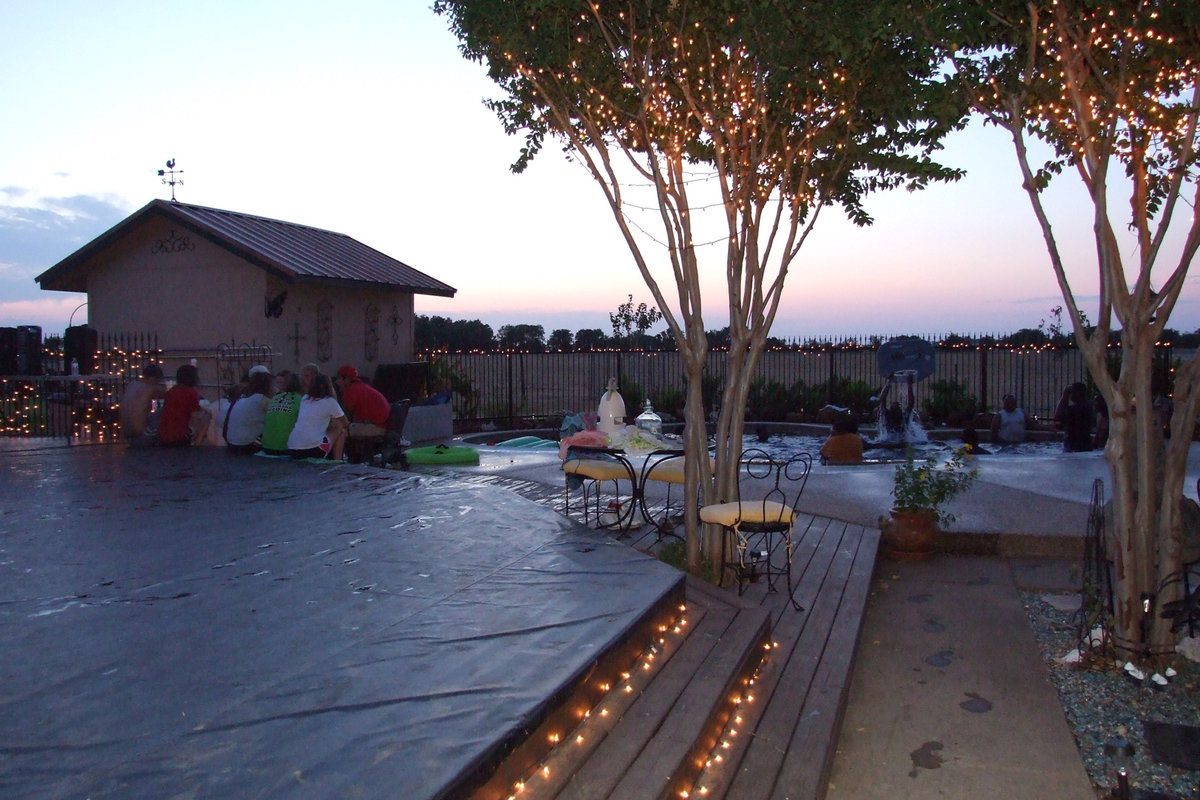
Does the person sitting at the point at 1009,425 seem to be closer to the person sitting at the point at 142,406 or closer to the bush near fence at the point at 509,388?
the bush near fence at the point at 509,388

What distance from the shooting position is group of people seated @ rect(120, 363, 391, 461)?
975cm

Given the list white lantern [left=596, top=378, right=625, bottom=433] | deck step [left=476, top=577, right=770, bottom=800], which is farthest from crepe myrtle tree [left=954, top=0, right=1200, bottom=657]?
white lantern [left=596, top=378, right=625, bottom=433]

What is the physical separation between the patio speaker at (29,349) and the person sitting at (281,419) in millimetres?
5226

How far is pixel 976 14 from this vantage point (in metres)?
5.20

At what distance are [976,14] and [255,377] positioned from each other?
8247 mm

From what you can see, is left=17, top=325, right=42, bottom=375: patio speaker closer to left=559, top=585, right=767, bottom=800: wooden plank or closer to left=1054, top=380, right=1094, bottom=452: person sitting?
left=559, top=585, right=767, bottom=800: wooden plank

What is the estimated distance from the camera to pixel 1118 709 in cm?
477

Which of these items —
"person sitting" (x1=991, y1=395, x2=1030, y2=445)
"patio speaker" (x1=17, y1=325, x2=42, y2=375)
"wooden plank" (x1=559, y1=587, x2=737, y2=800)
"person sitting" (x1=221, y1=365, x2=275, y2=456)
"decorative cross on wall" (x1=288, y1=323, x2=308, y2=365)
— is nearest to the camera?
"wooden plank" (x1=559, y1=587, x2=737, y2=800)

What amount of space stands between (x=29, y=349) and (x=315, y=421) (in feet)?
20.0

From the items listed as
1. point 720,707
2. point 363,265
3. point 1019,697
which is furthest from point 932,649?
point 363,265

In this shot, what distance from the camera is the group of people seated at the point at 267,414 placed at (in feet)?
32.0

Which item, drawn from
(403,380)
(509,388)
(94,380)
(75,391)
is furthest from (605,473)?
(509,388)

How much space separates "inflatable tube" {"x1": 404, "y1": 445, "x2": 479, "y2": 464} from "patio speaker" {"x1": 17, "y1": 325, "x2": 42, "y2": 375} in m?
5.70

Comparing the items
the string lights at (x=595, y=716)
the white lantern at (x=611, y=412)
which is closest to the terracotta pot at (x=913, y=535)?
the white lantern at (x=611, y=412)
